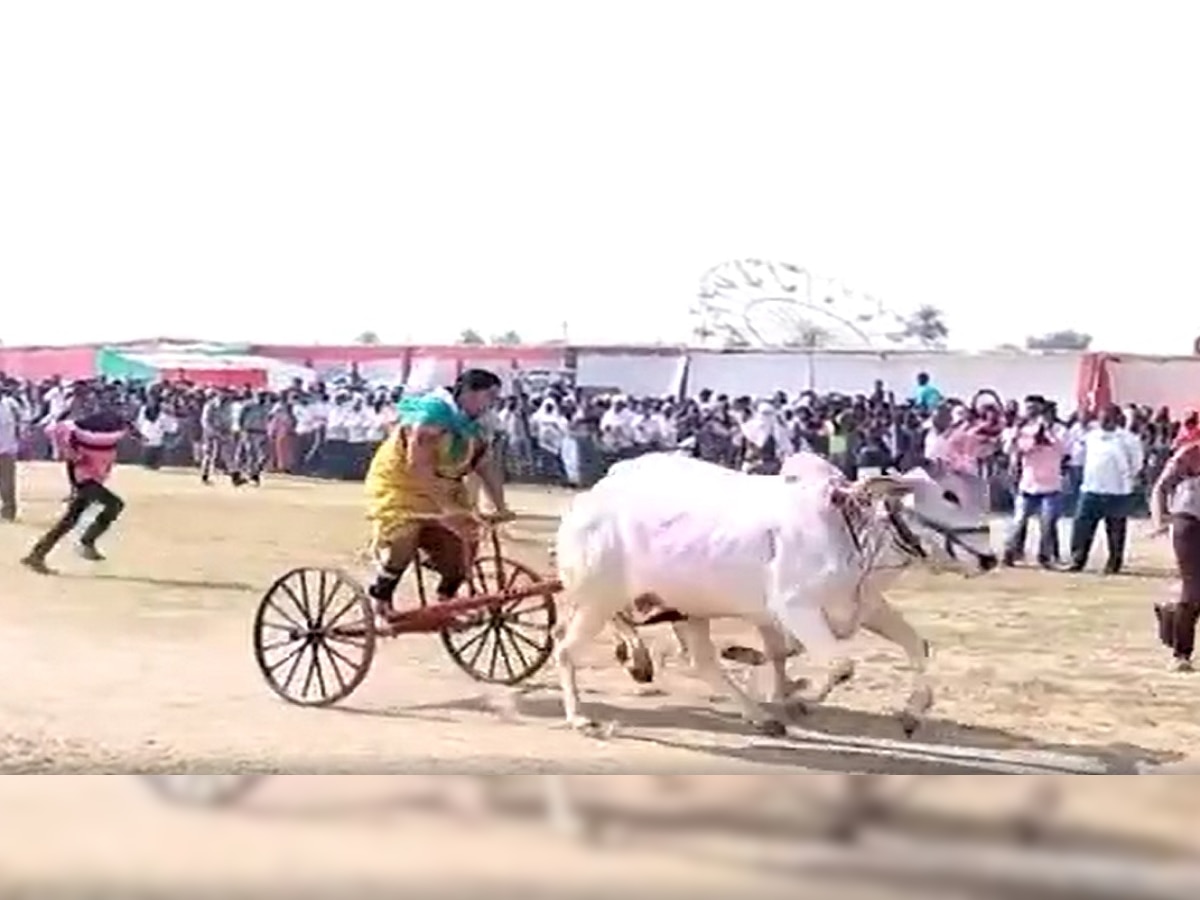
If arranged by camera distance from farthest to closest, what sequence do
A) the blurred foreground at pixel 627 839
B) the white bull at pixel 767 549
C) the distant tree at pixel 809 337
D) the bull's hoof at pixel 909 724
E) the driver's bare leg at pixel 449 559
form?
1. the driver's bare leg at pixel 449 559
2. the bull's hoof at pixel 909 724
3. the distant tree at pixel 809 337
4. the white bull at pixel 767 549
5. the blurred foreground at pixel 627 839

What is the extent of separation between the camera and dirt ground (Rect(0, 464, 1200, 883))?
21.2 ft

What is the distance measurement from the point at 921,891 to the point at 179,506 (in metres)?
2.32

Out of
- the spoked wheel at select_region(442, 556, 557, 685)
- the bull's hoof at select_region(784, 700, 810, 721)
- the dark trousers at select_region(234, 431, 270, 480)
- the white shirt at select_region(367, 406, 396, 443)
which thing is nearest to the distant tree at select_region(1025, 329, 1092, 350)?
the bull's hoof at select_region(784, 700, 810, 721)

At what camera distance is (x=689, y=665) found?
6945mm

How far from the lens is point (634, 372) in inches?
267

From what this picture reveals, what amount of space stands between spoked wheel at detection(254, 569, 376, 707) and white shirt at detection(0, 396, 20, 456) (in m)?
0.75

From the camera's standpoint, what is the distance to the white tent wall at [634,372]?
6734 mm

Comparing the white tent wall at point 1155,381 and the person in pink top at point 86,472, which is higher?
the white tent wall at point 1155,381

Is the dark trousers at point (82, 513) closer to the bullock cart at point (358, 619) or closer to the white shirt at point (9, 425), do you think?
the white shirt at point (9, 425)

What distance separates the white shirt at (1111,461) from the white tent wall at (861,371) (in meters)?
0.30

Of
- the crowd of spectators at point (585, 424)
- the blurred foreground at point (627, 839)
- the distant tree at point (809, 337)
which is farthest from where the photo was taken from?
the crowd of spectators at point (585, 424)

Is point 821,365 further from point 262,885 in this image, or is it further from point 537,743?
point 262,885

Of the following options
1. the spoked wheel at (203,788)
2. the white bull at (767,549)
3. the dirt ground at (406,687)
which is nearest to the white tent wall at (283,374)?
the dirt ground at (406,687)

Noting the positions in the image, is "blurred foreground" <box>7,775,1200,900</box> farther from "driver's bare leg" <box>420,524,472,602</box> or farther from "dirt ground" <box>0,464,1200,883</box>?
"driver's bare leg" <box>420,524,472,602</box>
